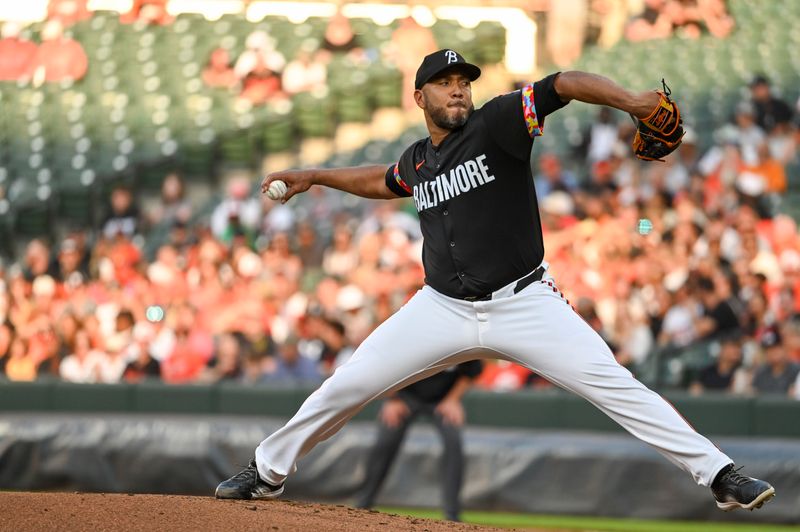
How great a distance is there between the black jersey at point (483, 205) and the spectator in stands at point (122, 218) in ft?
30.5

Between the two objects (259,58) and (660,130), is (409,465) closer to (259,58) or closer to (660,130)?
(660,130)

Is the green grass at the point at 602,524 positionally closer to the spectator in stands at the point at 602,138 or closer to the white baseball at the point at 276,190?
the white baseball at the point at 276,190

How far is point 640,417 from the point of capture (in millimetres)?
4621

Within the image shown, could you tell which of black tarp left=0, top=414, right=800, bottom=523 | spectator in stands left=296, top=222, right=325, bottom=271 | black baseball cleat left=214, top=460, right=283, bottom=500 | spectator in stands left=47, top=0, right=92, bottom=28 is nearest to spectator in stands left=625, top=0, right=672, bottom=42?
spectator in stands left=296, top=222, right=325, bottom=271

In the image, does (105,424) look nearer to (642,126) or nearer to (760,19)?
(642,126)

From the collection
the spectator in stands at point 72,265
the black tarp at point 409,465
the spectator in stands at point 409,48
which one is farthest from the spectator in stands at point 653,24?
the black tarp at point 409,465

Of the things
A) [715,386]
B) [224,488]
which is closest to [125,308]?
[715,386]

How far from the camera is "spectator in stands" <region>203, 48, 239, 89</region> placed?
16.8 metres

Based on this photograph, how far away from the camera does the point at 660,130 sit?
171 inches

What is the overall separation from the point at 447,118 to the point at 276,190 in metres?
0.87

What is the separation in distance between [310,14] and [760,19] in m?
6.84

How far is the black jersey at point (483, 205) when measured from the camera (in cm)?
473

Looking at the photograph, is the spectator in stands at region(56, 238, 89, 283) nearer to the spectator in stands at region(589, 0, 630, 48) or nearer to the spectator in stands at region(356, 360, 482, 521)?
the spectator in stands at region(356, 360, 482, 521)

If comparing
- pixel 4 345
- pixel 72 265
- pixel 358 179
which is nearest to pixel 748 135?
pixel 72 265
